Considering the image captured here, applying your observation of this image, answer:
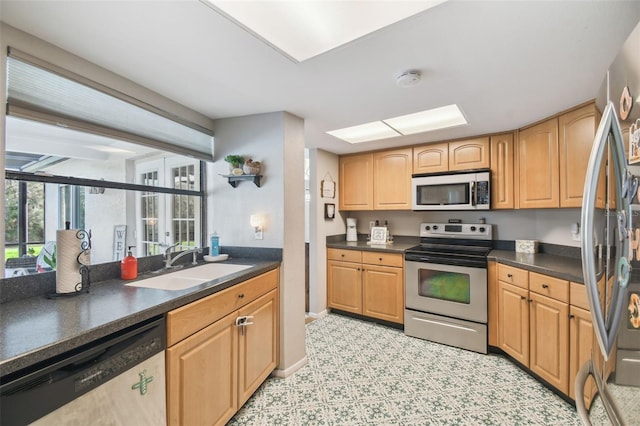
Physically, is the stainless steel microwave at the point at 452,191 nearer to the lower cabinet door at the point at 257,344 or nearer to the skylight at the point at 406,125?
the skylight at the point at 406,125

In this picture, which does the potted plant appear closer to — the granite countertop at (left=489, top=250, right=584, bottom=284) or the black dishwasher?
the black dishwasher

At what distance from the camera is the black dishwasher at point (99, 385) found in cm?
78

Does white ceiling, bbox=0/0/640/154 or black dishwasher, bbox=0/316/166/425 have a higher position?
white ceiling, bbox=0/0/640/154

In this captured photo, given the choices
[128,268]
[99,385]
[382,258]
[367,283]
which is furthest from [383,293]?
[99,385]

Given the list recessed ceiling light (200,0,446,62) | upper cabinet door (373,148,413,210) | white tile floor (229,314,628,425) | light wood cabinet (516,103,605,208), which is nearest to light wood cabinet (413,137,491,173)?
upper cabinet door (373,148,413,210)

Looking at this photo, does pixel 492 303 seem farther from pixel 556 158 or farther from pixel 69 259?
pixel 69 259

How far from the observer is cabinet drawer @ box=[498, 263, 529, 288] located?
222 cm

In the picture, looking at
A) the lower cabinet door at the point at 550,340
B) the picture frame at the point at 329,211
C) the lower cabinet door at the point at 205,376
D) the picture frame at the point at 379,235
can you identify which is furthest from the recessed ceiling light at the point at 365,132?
the lower cabinet door at the point at 205,376

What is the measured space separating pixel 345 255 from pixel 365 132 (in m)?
1.47

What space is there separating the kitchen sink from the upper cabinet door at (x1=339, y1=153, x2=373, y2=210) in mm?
2014

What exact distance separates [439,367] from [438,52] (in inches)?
92.6

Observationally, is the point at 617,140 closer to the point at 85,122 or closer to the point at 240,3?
the point at 240,3

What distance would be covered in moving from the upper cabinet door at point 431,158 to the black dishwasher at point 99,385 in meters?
2.93

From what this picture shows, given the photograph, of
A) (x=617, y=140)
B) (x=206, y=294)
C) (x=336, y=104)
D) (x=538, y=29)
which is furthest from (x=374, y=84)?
(x=206, y=294)
